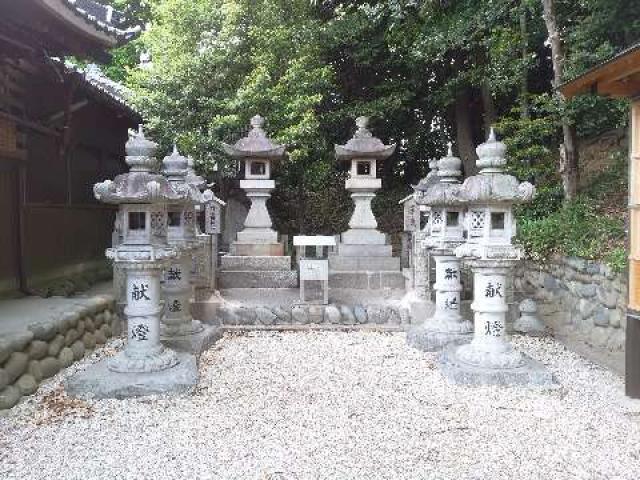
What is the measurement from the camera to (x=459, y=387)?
574 cm

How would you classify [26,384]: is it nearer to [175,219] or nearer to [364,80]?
[175,219]

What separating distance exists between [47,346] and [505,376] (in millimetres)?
5044

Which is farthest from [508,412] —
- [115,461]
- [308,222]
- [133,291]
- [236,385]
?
[308,222]

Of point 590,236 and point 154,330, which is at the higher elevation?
point 590,236

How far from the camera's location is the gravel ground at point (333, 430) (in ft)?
12.8

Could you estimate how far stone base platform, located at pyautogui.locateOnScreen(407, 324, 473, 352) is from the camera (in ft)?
23.6

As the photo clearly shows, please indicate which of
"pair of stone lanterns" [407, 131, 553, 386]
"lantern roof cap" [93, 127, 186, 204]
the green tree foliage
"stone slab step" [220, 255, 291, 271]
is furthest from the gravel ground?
the green tree foliage

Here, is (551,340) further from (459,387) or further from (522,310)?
(459,387)

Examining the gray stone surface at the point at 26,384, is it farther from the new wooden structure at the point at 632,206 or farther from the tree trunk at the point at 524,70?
the tree trunk at the point at 524,70

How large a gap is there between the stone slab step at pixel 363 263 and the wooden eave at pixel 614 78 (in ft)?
18.7

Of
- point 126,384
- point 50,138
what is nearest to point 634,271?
point 126,384

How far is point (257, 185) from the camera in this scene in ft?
40.7

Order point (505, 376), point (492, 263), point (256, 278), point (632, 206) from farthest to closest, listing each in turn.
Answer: point (256, 278)
point (492, 263)
point (505, 376)
point (632, 206)

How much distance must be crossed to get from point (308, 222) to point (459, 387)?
10.5 meters
